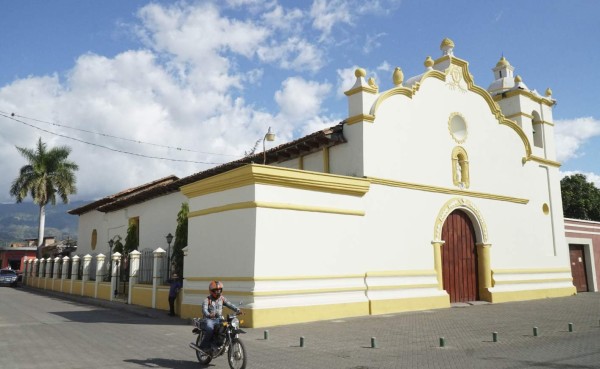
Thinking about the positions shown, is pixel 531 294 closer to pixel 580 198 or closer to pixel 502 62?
pixel 502 62

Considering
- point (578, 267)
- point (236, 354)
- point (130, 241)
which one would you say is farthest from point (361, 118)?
point (578, 267)

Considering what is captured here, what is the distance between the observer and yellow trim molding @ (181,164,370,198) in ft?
40.7

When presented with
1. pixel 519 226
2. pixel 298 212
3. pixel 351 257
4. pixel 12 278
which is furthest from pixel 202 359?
pixel 12 278

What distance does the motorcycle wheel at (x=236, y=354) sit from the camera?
7328 mm

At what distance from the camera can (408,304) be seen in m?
15.2

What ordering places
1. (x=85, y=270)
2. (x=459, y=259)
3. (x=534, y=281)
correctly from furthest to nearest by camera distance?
(x=85, y=270)
(x=534, y=281)
(x=459, y=259)

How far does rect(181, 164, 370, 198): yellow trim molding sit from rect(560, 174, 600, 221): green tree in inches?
1437

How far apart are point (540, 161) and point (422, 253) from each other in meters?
9.55

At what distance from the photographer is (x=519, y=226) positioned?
1992 centimetres

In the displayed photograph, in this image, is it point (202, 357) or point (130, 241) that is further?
point (130, 241)

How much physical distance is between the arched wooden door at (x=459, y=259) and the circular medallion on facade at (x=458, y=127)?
278 cm

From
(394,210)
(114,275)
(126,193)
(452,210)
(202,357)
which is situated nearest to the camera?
(202,357)

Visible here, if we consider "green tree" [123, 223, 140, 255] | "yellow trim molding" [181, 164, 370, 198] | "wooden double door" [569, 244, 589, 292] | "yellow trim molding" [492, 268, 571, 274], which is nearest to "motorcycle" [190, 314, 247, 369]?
"yellow trim molding" [181, 164, 370, 198]

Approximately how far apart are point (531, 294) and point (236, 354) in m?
16.0
